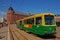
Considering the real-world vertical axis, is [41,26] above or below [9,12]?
below

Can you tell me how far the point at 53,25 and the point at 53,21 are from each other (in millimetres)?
561

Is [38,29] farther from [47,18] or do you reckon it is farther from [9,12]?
[9,12]

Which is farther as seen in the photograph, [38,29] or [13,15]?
[13,15]

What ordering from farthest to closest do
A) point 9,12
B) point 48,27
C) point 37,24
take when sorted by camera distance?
point 9,12, point 37,24, point 48,27

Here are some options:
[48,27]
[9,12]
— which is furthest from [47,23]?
[9,12]

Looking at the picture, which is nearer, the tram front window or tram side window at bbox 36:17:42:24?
the tram front window

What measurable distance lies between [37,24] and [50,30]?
1963 mm

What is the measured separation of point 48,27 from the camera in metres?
17.1

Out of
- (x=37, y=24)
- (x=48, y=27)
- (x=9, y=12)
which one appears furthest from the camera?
(x=9, y=12)

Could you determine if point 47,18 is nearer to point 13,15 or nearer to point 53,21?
point 53,21

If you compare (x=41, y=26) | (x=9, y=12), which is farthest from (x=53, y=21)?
(x=9, y=12)

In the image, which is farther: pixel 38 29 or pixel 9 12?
pixel 9 12

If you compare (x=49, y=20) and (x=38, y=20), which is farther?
(x=38, y=20)

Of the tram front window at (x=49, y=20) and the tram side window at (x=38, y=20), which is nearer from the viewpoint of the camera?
the tram front window at (x=49, y=20)
